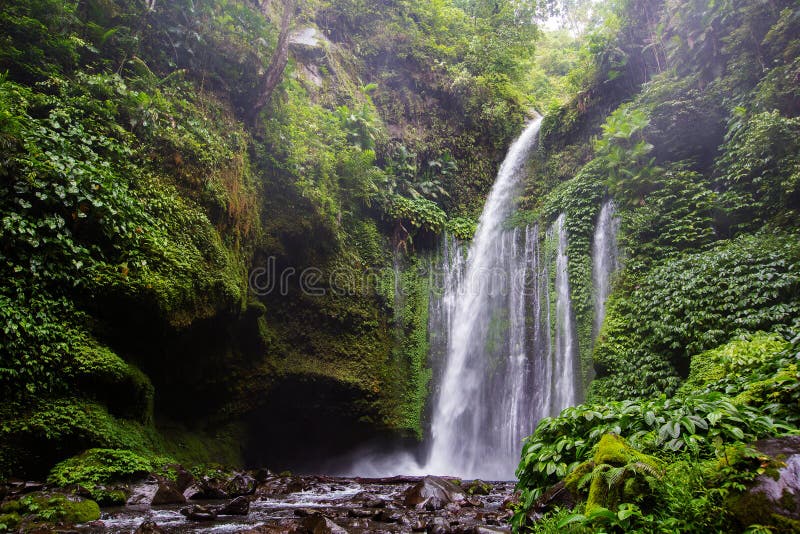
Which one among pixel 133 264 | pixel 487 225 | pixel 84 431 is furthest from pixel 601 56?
pixel 84 431

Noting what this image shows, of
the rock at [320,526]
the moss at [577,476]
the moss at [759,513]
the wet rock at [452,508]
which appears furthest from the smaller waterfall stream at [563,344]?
the moss at [759,513]

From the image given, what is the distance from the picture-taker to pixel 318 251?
35.6 ft

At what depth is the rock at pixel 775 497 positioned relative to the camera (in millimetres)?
2221

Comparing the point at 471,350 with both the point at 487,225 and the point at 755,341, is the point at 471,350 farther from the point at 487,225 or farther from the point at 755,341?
the point at 755,341

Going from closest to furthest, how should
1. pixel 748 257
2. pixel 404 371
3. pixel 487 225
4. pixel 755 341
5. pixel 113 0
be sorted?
pixel 755 341 < pixel 748 257 < pixel 113 0 < pixel 404 371 < pixel 487 225

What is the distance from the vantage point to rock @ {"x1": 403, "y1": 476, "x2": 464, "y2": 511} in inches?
222

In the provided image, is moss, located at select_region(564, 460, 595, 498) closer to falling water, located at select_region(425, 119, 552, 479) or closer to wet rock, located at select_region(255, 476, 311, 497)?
wet rock, located at select_region(255, 476, 311, 497)

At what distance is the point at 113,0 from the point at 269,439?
979 centimetres

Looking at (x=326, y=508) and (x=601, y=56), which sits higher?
(x=601, y=56)

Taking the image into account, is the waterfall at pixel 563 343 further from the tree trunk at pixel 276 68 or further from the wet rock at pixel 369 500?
the tree trunk at pixel 276 68

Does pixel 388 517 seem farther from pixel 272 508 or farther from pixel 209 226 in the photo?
pixel 209 226

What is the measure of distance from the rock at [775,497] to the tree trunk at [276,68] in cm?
1031

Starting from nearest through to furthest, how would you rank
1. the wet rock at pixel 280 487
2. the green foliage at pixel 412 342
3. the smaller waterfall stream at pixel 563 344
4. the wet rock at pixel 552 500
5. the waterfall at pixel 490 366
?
the wet rock at pixel 552 500 < the wet rock at pixel 280 487 < the smaller waterfall stream at pixel 563 344 < the waterfall at pixel 490 366 < the green foliage at pixel 412 342

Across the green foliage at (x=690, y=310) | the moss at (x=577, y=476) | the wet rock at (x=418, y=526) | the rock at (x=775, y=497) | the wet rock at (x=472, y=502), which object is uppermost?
the green foliage at (x=690, y=310)
